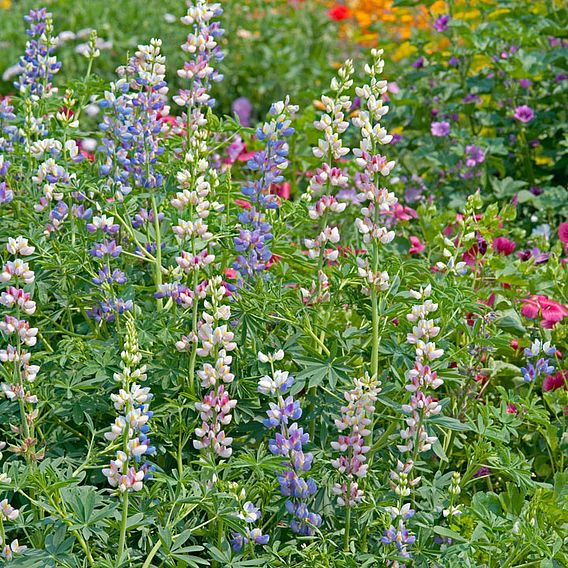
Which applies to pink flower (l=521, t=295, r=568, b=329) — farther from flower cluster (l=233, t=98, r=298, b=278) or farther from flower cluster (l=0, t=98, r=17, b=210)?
flower cluster (l=0, t=98, r=17, b=210)

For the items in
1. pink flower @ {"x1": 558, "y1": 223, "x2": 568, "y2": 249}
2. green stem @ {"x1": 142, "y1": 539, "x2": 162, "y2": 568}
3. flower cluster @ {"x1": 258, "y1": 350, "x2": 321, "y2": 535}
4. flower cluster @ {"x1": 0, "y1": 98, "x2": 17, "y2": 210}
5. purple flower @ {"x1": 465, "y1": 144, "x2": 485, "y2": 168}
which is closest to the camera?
green stem @ {"x1": 142, "y1": 539, "x2": 162, "y2": 568}

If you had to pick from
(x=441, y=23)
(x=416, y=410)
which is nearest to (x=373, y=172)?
(x=416, y=410)

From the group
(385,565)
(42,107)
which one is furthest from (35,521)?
(42,107)

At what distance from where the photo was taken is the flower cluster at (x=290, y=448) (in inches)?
79.2

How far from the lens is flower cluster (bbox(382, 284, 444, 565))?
198 centimetres

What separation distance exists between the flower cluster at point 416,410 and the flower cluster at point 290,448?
179 millimetres

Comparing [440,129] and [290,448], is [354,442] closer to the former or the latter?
[290,448]

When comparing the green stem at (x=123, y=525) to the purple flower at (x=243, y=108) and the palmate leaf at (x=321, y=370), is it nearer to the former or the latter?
the palmate leaf at (x=321, y=370)

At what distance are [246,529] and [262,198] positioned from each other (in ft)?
2.58

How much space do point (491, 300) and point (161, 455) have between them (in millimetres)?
1080

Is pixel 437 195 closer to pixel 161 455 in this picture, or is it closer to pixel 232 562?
pixel 161 455

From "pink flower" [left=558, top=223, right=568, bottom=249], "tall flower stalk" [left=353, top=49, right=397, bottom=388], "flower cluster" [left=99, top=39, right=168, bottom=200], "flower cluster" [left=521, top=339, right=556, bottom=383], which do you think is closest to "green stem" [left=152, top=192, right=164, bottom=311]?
"flower cluster" [left=99, top=39, right=168, bottom=200]

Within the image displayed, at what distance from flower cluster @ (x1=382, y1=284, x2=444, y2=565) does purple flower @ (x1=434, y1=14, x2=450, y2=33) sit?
7.86 ft

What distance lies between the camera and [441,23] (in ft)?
13.9
